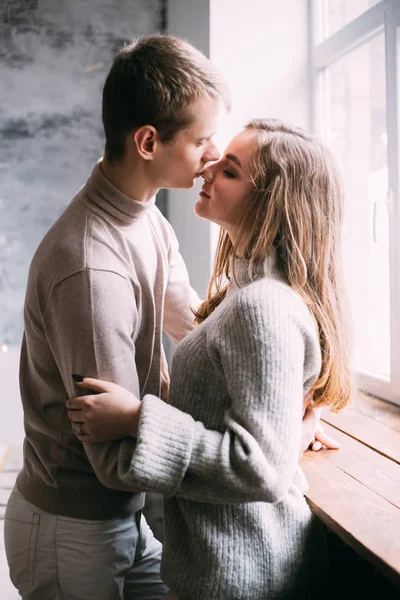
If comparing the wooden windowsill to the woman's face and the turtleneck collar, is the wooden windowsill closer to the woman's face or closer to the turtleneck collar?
the woman's face

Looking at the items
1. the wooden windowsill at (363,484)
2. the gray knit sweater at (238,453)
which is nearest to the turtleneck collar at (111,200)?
the gray knit sweater at (238,453)

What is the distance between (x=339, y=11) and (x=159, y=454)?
1.96 metres

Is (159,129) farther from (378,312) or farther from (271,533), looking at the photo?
(378,312)

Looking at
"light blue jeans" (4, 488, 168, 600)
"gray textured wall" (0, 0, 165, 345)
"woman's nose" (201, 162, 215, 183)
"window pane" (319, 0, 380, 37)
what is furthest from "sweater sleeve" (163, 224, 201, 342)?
"gray textured wall" (0, 0, 165, 345)

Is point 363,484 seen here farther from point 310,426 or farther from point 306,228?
point 306,228

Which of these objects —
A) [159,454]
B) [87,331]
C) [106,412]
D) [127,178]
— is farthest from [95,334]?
[127,178]

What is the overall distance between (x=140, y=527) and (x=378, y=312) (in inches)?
45.8

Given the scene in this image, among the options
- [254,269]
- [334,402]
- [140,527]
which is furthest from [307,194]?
[140,527]

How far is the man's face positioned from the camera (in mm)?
1209

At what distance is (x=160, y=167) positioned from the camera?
1.24m

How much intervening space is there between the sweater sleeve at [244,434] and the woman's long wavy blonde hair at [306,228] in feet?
0.59

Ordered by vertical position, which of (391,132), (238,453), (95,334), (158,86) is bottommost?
(238,453)

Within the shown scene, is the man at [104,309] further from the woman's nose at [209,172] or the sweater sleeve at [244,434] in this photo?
the sweater sleeve at [244,434]

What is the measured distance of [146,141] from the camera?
1199mm
